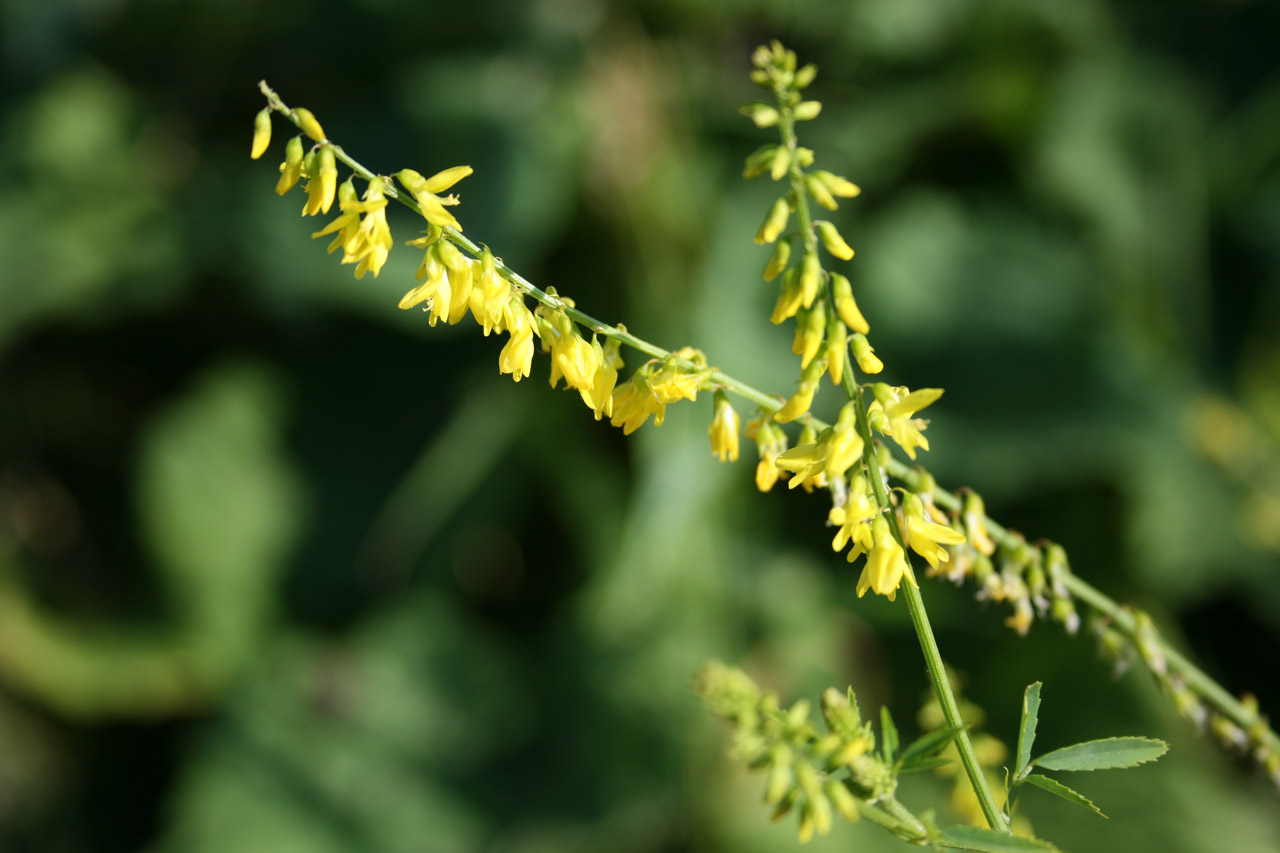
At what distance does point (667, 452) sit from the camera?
1.65 m

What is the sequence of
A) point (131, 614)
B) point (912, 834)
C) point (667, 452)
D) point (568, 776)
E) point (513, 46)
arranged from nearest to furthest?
point (912, 834), point (667, 452), point (568, 776), point (513, 46), point (131, 614)

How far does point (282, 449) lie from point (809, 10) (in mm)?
1442

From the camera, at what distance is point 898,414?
0.47 metres

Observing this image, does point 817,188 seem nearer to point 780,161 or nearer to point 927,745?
point 780,161

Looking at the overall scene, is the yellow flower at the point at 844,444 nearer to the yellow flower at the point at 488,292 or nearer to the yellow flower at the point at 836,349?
the yellow flower at the point at 836,349

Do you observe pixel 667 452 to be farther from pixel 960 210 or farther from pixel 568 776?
pixel 960 210

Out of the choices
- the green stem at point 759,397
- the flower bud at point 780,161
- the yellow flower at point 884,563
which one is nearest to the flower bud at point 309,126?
the green stem at point 759,397

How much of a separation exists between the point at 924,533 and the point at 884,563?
38 mm

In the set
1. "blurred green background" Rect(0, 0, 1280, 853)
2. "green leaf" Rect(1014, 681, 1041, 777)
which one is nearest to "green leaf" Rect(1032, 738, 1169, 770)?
"green leaf" Rect(1014, 681, 1041, 777)

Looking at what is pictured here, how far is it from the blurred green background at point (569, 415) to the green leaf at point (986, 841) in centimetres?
122

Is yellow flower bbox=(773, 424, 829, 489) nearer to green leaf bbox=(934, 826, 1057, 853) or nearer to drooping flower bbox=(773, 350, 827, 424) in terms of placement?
drooping flower bbox=(773, 350, 827, 424)

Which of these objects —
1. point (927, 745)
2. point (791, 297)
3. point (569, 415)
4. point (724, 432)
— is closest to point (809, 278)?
point (791, 297)

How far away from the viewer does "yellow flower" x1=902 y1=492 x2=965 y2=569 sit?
45 centimetres

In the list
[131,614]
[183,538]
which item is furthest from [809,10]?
[131,614]
